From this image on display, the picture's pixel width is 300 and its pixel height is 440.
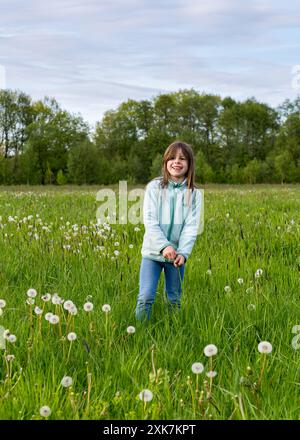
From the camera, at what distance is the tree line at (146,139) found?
6819 cm

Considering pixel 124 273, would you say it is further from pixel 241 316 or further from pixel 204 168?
pixel 204 168

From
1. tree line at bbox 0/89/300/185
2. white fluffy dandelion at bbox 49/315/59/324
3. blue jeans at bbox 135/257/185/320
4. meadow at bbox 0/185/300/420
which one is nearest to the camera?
meadow at bbox 0/185/300/420

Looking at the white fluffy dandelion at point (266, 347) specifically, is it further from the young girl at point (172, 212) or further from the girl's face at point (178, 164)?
the girl's face at point (178, 164)

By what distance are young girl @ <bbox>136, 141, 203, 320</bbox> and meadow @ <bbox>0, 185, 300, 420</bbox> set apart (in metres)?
0.26

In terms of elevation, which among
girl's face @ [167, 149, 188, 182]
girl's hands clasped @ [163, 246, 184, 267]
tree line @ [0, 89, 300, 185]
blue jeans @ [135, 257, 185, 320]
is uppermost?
tree line @ [0, 89, 300, 185]

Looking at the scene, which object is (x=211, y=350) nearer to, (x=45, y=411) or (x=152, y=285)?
(x=45, y=411)

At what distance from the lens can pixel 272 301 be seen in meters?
4.82

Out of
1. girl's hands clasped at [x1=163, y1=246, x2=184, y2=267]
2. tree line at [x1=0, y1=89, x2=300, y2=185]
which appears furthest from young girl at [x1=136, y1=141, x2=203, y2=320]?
tree line at [x1=0, y1=89, x2=300, y2=185]

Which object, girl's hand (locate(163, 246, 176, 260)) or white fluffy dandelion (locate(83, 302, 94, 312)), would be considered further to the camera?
girl's hand (locate(163, 246, 176, 260))

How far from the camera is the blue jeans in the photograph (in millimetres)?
4664

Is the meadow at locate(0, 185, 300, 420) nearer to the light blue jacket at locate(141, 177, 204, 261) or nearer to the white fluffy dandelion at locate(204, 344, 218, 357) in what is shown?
the white fluffy dandelion at locate(204, 344, 218, 357)

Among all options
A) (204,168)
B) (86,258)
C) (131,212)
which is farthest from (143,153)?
(86,258)

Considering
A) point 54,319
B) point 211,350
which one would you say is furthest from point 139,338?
point 211,350

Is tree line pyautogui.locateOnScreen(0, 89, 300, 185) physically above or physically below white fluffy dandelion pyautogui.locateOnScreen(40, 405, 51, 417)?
above
